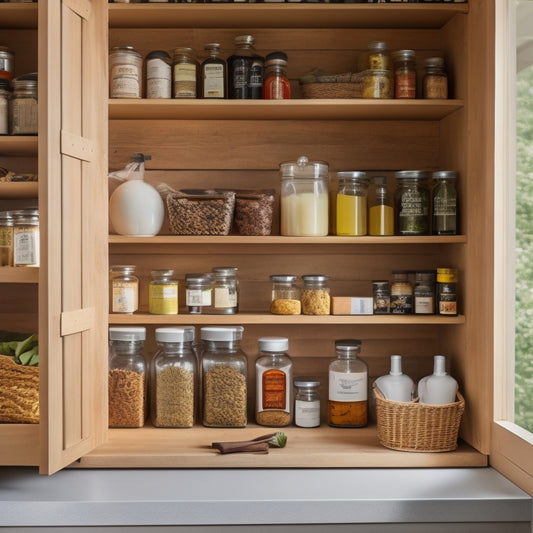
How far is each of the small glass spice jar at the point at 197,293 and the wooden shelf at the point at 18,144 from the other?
1.97ft

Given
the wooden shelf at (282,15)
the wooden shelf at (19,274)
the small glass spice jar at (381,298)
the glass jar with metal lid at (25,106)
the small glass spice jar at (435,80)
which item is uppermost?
the wooden shelf at (282,15)

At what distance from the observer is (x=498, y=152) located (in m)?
2.08

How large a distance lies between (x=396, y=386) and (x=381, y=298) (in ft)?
0.94

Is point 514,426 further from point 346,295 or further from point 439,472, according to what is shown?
point 346,295

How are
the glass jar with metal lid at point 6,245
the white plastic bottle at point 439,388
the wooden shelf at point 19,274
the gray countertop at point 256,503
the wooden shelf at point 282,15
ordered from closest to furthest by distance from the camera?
the gray countertop at point 256,503
the wooden shelf at point 19,274
the glass jar with metal lid at point 6,245
the white plastic bottle at point 439,388
the wooden shelf at point 282,15

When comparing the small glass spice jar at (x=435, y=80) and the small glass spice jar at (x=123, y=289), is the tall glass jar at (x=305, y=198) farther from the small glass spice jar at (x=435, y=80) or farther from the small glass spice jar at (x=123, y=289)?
the small glass spice jar at (x=123, y=289)

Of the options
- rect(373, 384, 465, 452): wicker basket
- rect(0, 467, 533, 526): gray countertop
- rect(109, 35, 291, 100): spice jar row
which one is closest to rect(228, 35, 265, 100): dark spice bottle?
rect(109, 35, 291, 100): spice jar row

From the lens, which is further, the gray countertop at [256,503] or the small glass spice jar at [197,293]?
the small glass spice jar at [197,293]

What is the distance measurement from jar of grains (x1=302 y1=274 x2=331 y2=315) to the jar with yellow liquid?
0.72 ft

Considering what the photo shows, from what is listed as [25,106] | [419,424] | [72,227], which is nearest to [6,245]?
[72,227]

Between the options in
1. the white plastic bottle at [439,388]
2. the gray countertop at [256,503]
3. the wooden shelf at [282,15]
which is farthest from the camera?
the wooden shelf at [282,15]

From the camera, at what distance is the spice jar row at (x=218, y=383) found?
232 centimetres

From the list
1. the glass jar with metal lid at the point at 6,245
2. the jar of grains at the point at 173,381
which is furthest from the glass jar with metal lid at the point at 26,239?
the jar of grains at the point at 173,381

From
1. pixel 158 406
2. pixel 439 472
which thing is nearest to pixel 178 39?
pixel 158 406
